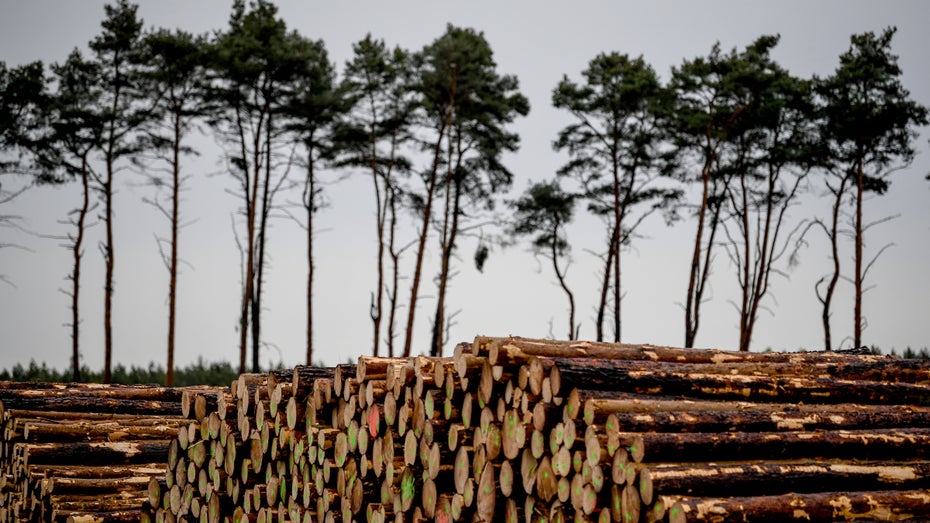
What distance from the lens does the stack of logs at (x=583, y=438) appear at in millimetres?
5691

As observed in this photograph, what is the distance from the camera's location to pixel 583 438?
231 inches

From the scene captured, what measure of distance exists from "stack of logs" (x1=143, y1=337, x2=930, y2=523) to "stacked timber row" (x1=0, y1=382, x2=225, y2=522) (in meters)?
1.94

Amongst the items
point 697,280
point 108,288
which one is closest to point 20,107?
point 108,288

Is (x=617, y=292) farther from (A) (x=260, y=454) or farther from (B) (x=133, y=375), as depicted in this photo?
(A) (x=260, y=454)

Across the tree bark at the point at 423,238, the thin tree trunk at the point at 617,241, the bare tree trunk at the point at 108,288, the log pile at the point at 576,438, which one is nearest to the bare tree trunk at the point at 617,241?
the thin tree trunk at the point at 617,241

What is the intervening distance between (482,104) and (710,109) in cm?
778

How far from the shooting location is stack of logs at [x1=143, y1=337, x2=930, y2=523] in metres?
5.69

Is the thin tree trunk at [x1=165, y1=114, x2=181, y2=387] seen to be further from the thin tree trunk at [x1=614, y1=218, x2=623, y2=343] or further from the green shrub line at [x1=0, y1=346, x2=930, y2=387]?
the thin tree trunk at [x1=614, y1=218, x2=623, y2=343]

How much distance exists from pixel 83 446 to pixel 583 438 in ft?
24.6

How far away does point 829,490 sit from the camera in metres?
6.04

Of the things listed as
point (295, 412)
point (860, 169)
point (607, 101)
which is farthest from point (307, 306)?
point (295, 412)

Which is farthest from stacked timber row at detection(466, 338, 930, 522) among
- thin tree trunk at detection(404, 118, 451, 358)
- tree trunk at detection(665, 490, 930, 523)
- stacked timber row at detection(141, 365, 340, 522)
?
thin tree trunk at detection(404, 118, 451, 358)

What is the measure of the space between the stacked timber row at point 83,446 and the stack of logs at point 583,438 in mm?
1937

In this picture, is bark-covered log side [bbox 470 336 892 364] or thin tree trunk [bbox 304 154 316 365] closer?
bark-covered log side [bbox 470 336 892 364]
